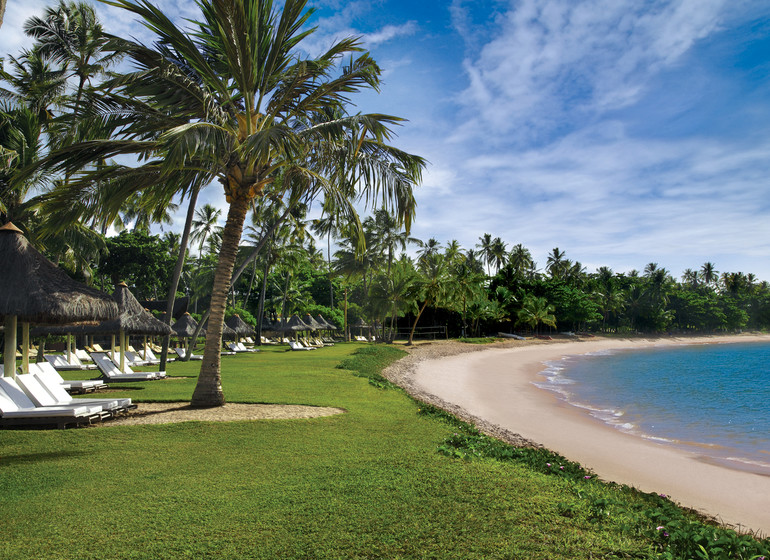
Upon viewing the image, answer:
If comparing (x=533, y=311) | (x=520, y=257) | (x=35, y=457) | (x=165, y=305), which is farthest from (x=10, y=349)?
(x=520, y=257)

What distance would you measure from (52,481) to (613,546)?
17.2 ft

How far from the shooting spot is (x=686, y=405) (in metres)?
15.3

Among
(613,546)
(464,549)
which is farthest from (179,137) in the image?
(613,546)

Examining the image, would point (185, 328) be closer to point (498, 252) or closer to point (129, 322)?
point (129, 322)

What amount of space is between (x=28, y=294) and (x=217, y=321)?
2.95 meters

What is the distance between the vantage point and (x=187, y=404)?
30.5 feet

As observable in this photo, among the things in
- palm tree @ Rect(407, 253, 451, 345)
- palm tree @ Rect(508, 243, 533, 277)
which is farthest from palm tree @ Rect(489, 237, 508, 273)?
palm tree @ Rect(407, 253, 451, 345)

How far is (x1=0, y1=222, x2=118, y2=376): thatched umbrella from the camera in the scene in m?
7.54

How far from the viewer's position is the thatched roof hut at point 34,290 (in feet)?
24.8

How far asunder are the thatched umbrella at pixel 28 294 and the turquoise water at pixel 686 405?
38.6 ft

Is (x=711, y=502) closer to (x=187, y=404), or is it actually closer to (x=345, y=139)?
(x=345, y=139)

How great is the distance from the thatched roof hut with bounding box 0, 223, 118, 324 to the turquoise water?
38.5 feet

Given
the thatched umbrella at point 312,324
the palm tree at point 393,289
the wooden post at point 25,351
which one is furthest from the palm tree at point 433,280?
the wooden post at point 25,351

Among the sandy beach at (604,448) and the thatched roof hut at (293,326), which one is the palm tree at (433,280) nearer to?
the thatched roof hut at (293,326)
